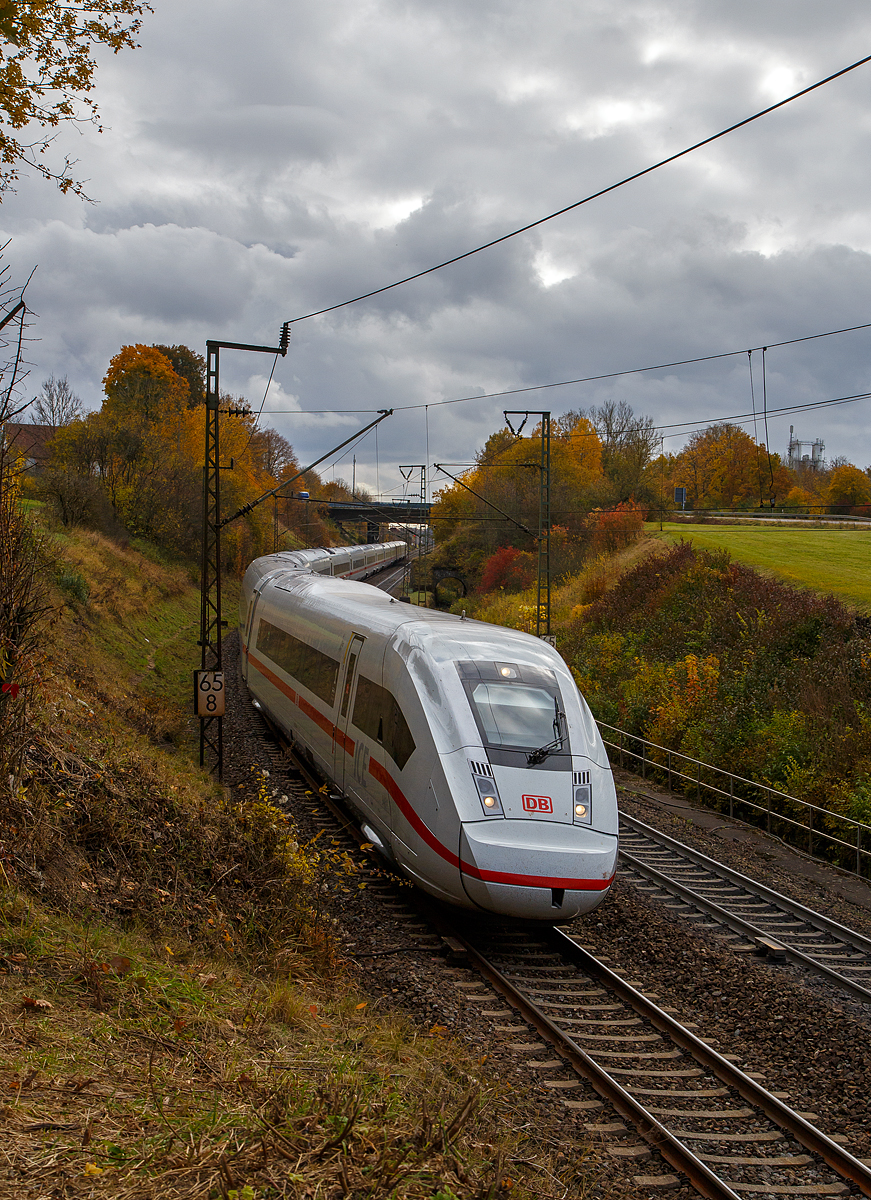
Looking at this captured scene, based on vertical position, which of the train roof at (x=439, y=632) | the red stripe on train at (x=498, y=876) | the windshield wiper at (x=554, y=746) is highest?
the train roof at (x=439, y=632)

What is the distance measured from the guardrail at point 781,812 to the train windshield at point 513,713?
6.20 m

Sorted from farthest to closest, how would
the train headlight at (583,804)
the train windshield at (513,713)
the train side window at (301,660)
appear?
the train side window at (301,660) → the train windshield at (513,713) → the train headlight at (583,804)

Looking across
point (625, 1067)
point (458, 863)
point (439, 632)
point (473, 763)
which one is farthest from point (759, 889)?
point (439, 632)

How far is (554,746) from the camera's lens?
8.60 metres

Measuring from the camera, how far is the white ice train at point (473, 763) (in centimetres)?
767

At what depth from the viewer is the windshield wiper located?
8375 mm

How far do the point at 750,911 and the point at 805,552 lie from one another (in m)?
22.1

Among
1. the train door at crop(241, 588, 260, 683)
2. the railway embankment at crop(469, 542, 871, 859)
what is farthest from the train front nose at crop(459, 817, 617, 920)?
the train door at crop(241, 588, 260, 683)

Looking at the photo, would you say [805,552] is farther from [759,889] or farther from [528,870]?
[528,870]

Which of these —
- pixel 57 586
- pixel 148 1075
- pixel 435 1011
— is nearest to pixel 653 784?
pixel 435 1011

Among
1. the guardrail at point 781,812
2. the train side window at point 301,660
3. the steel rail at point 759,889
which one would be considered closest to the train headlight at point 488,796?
the train side window at point 301,660

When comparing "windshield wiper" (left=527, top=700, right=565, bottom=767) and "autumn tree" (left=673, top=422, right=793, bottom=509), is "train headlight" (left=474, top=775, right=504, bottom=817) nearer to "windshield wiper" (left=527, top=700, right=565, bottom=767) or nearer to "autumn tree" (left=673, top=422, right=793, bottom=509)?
"windshield wiper" (left=527, top=700, right=565, bottom=767)

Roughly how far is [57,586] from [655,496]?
37.2m

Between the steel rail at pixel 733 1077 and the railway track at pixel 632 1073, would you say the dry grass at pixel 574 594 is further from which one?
the steel rail at pixel 733 1077
